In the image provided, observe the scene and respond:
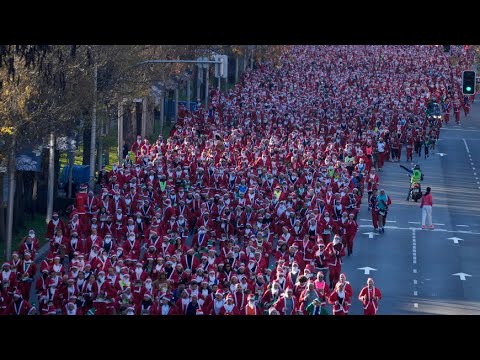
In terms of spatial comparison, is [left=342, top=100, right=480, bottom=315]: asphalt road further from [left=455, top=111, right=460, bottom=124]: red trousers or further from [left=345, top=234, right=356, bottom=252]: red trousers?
[left=455, top=111, right=460, bottom=124]: red trousers

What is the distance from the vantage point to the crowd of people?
901 inches

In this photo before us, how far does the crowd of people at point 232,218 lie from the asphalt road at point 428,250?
0.74 metres

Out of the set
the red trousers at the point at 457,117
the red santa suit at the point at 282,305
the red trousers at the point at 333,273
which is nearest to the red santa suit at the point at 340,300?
the red santa suit at the point at 282,305

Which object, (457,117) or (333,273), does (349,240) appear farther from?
(457,117)

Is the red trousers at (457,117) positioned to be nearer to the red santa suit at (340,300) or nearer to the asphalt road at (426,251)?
the asphalt road at (426,251)

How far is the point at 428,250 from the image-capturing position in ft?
104

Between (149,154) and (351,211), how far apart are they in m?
9.55

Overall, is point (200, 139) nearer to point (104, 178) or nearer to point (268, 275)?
point (104, 178)

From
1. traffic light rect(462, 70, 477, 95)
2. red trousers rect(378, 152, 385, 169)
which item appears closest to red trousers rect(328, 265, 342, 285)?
traffic light rect(462, 70, 477, 95)

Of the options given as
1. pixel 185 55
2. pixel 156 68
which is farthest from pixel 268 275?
pixel 185 55

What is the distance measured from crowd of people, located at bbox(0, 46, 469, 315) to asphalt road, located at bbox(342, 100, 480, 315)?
0.74 m

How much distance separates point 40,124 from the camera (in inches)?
1193

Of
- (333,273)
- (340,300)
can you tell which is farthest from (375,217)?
(340,300)
